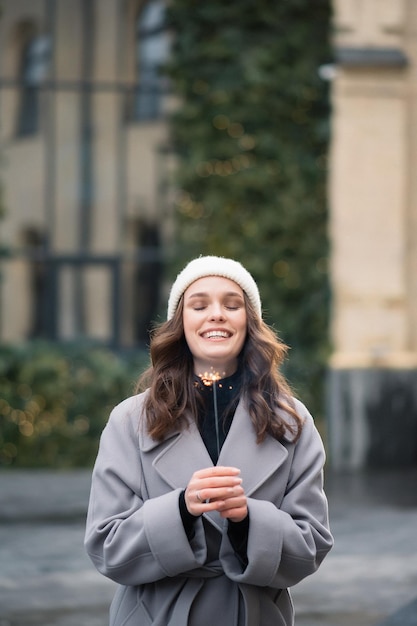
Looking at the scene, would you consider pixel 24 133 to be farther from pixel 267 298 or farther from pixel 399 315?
pixel 399 315

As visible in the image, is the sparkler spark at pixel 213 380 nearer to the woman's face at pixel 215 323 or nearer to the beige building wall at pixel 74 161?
the woman's face at pixel 215 323

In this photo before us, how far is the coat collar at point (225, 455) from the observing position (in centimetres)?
279

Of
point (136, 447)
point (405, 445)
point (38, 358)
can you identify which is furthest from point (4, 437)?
point (136, 447)

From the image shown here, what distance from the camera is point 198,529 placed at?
8.98ft

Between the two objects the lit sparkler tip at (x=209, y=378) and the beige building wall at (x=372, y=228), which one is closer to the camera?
the lit sparkler tip at (x=209, y=378)

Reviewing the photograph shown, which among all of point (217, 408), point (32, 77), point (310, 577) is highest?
point (32, 77)

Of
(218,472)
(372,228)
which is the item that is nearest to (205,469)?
(218,472)

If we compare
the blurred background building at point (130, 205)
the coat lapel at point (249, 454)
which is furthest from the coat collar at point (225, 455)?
the blurred background building at point (130, 205)

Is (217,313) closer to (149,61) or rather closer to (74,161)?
(74,161)

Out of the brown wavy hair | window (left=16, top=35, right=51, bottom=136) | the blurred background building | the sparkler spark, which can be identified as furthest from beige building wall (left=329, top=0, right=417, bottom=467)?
the sparkler spark

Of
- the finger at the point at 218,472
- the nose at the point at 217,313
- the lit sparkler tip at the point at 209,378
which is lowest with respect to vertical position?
the finger at the point at 218,472

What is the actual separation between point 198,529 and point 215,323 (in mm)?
475

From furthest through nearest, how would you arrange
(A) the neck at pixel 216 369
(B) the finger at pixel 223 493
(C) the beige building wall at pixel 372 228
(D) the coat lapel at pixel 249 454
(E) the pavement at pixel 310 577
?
1. (C) the beige building wall at pixel 372 228
2. (E) the pavement at pixel 310 577
3. (A) the neck at pixel 216 369
4. (D) the coat lapel at pixel 249 454
5. (B) the finger at pixel 223 493

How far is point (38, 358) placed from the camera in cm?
1199
